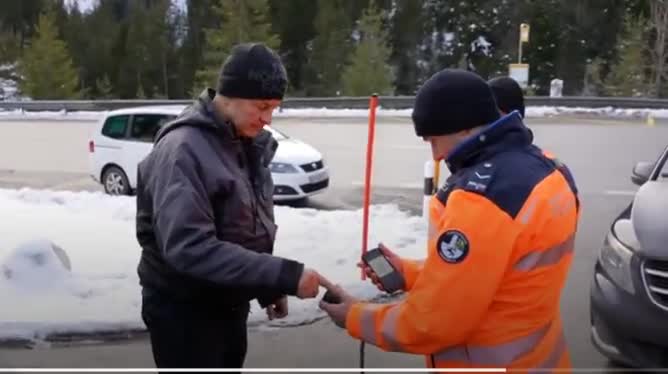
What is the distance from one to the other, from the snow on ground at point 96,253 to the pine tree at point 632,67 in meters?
36.4

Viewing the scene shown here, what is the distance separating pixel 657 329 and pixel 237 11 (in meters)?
45.3

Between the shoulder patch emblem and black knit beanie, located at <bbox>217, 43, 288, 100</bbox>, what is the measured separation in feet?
3.02

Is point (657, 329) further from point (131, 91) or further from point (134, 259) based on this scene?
point (131, 91)

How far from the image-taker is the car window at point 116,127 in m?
13.2

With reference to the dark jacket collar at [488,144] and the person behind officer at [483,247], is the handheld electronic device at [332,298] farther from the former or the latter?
the dark jacket collar at [488,144]

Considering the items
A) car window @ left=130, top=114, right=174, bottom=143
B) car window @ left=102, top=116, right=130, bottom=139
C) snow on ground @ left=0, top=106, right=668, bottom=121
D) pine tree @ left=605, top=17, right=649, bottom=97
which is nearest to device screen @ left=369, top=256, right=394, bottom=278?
car window @ left=130, top=114, right=174, bottom=143

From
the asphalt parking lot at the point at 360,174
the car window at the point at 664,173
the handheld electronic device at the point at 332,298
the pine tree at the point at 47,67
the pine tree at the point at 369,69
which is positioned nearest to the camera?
the handheld electronic device at the point at 332,298

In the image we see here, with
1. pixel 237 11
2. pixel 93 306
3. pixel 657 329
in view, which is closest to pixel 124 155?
pixel 93 306

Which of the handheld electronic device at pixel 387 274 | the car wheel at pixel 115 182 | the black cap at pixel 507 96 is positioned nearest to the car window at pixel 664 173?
the black cap at pixel 507 96

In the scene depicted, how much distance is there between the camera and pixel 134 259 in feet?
24.0

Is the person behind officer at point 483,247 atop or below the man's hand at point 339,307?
atop

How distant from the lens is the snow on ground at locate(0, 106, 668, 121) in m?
28.5

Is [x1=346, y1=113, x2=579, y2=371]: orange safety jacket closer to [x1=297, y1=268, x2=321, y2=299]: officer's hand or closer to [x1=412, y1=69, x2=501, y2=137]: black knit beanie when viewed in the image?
[x1=412, y1=69, x2=501, y2=137]: black knit beanie

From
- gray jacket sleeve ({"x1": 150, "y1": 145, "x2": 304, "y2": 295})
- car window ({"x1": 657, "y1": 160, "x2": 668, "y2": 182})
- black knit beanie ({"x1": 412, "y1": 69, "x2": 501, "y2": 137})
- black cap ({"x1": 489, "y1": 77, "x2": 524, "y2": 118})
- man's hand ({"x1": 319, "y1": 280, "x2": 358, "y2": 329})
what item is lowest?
car window ({"x1": 657, "y1": 160, "x2": 668, "y2": 182})
